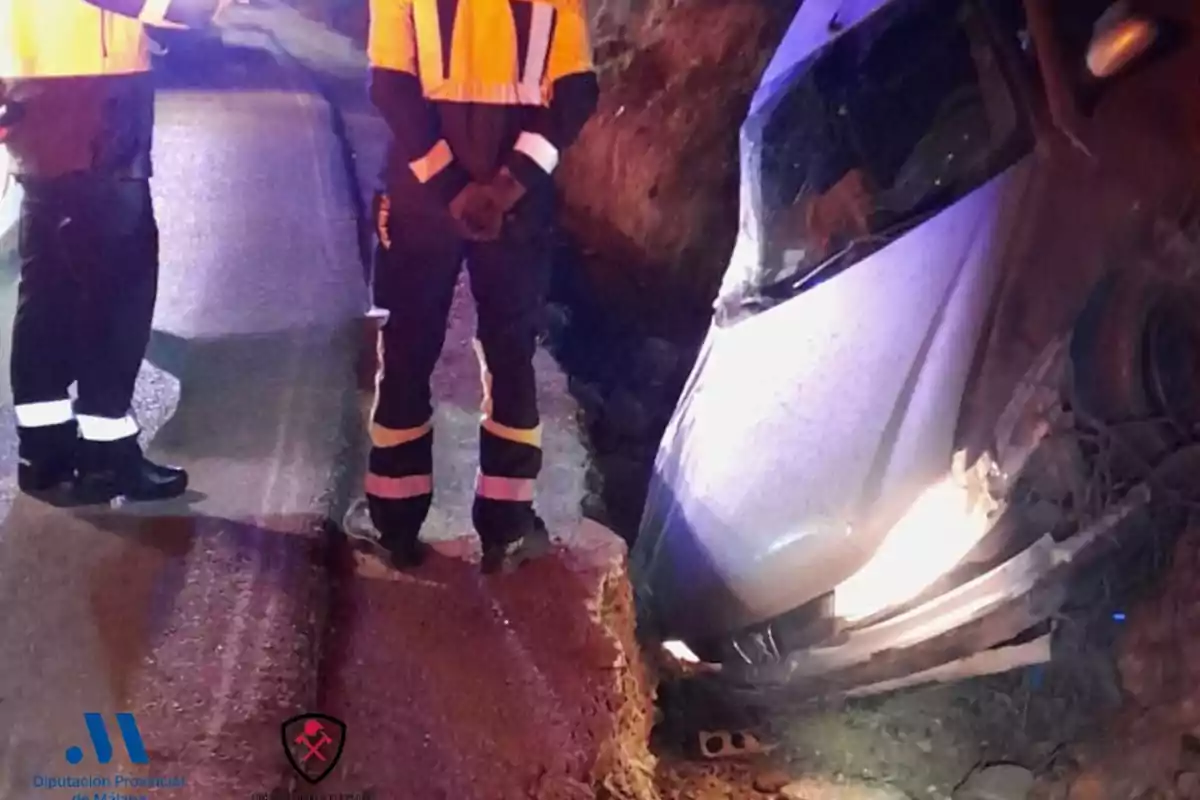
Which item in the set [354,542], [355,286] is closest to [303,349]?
[355,286]

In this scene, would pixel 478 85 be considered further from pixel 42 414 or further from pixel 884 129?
pixel 42 414

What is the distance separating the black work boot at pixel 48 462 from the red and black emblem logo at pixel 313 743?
29cm

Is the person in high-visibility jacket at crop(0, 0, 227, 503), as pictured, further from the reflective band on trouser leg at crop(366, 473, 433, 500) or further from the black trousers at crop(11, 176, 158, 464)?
the reflective band on trouser leg at crop(366, 473, 433, 500)

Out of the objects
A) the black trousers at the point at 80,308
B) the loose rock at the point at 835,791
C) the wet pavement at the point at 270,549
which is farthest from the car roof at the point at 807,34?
the loose rock at the point at 835,791

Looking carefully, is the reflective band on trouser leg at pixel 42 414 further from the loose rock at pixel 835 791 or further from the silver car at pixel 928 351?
the loose rock at pixel 835 791

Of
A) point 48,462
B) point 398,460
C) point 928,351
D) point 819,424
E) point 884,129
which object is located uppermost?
point 884,129

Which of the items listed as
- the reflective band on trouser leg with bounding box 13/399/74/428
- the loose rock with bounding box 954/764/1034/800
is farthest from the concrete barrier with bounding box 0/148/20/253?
the loose rock with bounding box 954/764/1034/800

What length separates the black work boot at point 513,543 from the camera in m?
1.09

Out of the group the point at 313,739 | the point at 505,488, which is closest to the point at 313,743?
the point at 313,739

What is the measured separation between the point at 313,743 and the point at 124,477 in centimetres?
29

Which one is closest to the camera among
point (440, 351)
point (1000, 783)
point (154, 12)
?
point (154, 12)

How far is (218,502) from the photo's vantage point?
1.04 meters

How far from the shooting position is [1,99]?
0.96m

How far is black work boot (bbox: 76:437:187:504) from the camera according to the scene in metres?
1.04
